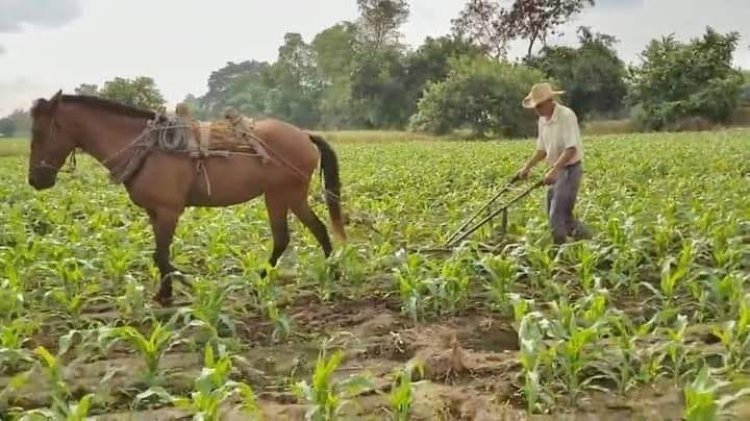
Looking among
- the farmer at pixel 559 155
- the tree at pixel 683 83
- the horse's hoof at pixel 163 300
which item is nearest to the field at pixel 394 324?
the horse's hoof at pixel 163 300

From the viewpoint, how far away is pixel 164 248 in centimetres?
691

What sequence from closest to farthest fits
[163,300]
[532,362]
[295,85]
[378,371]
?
1. [532,362]
2. [378,371]
3. [163,300]
4. [295,85]

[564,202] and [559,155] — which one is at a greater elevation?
[559,155]

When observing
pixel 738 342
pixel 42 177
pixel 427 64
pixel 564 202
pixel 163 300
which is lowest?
pixel 163 300

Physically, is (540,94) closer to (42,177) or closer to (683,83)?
(42,177)

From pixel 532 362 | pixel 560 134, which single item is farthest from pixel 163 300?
pixel 560 134

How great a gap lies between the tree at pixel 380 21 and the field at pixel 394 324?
60032 millimetres

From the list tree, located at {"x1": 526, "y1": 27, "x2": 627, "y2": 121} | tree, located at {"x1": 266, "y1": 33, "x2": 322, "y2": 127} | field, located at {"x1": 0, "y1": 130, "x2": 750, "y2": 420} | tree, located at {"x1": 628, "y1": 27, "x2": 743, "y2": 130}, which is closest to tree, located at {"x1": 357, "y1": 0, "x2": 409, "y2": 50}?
tree, located at {"x1": 266, "y1": 33, "x2": 322, "y2": 127}

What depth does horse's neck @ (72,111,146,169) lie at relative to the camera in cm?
705

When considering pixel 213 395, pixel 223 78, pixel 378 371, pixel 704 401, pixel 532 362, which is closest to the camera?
pixel 704 401

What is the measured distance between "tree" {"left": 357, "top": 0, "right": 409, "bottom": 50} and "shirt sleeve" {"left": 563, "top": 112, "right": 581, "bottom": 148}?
61.9 metres

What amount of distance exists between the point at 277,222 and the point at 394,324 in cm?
210

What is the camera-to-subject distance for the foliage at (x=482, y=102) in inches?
1754

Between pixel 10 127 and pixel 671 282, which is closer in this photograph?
pixel 671 282
